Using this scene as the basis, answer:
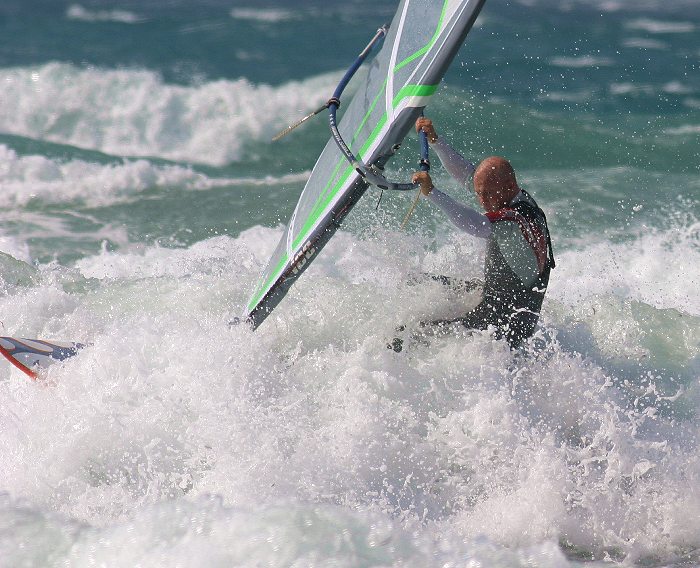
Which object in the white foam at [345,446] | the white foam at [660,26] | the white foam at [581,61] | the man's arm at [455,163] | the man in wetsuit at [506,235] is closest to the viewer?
the white foam at [345,446]

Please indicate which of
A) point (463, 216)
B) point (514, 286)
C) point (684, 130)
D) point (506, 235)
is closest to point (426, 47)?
point (463, 216)

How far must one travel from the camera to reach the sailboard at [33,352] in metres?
4.67

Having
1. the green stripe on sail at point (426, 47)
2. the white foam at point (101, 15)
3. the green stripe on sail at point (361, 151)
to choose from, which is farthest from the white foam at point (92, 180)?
the green stripe on sail at point (426, 47)

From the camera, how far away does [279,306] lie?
5.38 metres

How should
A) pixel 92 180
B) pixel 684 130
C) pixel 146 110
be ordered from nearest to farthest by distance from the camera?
pixel 92 180 < pixel 684 130 < pixel 146 110

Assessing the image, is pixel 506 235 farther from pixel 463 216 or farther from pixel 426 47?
pixel 426 47

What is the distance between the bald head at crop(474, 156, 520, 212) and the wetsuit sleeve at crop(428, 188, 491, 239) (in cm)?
12

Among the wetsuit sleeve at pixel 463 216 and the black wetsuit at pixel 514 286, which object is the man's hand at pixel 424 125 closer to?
the wetsuit sleeve at pixel 463 216

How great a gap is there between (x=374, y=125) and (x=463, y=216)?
2.12 ft

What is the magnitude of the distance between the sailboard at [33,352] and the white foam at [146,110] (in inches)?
175

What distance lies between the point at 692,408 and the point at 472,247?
63.7 inches

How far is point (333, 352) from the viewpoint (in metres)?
4.82

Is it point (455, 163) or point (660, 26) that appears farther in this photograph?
point (660, 26)

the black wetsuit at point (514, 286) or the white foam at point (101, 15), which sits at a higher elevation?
the black wetsuit at point (514, 286)
